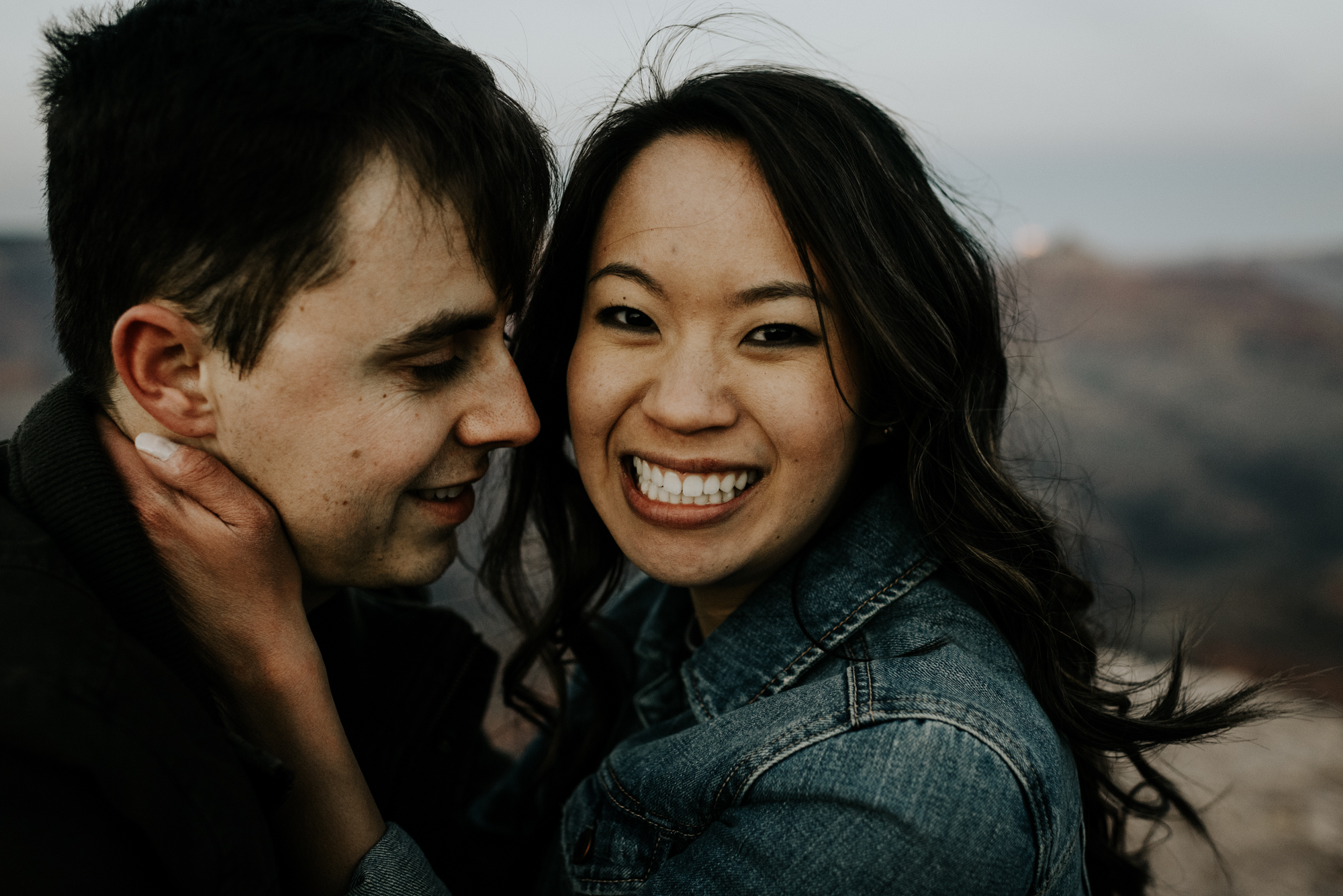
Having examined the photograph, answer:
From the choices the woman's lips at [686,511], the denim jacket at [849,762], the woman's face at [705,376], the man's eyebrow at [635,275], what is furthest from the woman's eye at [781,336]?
the denim jacket at [849,762]

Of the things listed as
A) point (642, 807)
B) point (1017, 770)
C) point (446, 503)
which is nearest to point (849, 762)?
point (1017, 770)

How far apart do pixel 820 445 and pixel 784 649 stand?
482 mm

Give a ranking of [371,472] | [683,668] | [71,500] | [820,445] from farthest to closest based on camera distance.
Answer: [683,668] → [820,445] → [371,472] → [71,500]

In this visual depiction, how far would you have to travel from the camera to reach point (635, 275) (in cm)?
192

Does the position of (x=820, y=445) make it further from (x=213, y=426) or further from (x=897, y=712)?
(x=213, y=426)

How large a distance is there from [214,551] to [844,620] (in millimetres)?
1280

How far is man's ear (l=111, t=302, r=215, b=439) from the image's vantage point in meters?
1.61

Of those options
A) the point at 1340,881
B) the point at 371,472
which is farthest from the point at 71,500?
the point at 1340,881

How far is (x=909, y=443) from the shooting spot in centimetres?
203

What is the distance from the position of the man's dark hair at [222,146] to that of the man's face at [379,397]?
0.06m

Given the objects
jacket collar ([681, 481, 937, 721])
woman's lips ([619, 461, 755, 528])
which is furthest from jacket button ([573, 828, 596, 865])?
woman's lips ([619, 461, 755, 528])

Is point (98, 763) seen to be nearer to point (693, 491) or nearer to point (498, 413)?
point (498, 413)

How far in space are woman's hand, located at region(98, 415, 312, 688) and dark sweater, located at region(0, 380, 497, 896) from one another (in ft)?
0.32

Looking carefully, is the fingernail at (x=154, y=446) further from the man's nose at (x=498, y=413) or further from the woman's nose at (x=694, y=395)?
the woman's nose at (x=694, y=395)
